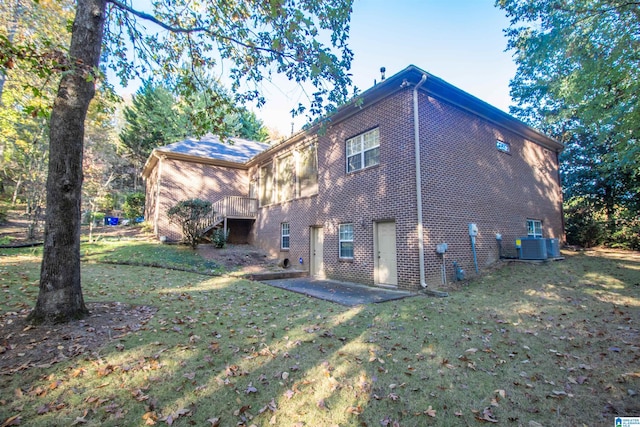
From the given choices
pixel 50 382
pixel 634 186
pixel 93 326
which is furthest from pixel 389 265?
pixel 634 186

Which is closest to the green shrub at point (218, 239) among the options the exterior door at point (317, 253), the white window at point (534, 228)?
the exterior door at point (317, 253)

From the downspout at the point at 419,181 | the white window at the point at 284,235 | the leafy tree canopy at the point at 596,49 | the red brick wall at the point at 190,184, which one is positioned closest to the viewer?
the leafy tree canopy at the point at 596,49

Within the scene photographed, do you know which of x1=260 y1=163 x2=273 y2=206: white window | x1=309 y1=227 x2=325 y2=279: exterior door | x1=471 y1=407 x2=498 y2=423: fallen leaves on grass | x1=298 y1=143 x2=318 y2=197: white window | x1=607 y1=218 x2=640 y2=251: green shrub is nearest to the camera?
x1=471 y1=407 x2=498 y2=423: fallen leaves on grass

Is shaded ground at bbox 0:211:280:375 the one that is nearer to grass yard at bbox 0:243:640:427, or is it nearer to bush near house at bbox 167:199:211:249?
grass yard at bbox 0:243:640:427

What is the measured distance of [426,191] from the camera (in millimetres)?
8734

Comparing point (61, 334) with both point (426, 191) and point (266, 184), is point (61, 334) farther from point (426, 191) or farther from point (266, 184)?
point (266, 184)

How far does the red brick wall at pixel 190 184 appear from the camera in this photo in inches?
686

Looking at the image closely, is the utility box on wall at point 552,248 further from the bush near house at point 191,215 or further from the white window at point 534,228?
the bush near house at point 191,215

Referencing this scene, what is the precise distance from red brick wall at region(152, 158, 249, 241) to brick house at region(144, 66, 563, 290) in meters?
5.49

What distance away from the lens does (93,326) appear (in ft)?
15.0

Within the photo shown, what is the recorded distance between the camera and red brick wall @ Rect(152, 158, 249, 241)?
17.4m

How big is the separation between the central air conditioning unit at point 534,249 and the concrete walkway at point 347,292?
534 centimetres

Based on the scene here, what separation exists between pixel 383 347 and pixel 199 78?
748cm

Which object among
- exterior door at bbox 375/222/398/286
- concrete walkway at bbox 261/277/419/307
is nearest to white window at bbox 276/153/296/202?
concrete walkway at bbox 261/277/419/307
